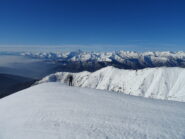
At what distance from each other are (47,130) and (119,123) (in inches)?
165

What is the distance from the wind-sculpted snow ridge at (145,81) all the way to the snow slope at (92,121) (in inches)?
3432

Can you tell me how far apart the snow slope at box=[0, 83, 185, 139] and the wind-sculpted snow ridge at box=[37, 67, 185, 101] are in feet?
286

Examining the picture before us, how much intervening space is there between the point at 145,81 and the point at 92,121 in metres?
127

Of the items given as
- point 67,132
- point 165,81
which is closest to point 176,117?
point 67,132

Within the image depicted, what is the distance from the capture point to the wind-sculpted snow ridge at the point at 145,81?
112m

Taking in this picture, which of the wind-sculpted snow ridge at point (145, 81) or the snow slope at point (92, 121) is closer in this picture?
the snow slope at point (92, 121)

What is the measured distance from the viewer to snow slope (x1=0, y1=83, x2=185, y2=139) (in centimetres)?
1034

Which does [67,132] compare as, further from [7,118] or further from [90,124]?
[7,118]

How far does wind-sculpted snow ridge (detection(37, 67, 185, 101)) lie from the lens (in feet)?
366

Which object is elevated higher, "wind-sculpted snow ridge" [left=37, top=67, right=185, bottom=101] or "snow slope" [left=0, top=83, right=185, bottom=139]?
"snow slope" [left=0, top=83, right=185, bottom=139]

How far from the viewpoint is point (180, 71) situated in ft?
→ 398

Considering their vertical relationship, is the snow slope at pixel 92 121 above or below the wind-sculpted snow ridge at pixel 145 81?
above

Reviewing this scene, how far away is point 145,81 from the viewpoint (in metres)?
133

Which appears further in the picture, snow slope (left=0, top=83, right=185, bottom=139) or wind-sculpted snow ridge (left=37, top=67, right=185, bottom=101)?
wind-sculpted snow ridge (left=37, top=67, right=185, bottom=101)
